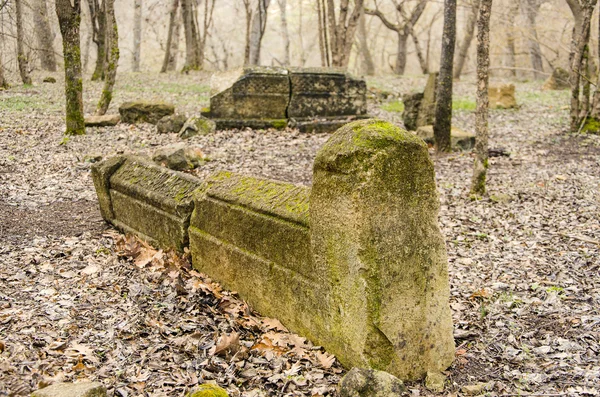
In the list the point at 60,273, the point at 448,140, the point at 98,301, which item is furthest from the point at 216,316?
the point at 448,140

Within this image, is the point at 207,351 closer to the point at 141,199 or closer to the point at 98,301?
the point at 98,301

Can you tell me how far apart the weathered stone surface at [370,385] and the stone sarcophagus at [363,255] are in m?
0.25

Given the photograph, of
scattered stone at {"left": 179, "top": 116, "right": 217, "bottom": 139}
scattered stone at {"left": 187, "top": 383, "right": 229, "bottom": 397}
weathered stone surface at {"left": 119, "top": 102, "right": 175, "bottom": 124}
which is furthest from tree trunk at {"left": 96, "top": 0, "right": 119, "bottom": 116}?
scattered stone at {"left": 187, "top": 383, "right": 229, "bottom": 397}

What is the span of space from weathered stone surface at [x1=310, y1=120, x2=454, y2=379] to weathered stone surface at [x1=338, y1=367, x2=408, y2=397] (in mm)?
247

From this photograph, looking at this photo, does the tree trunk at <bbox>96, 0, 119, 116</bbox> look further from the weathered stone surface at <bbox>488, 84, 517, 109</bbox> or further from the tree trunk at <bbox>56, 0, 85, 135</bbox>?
the weathered stone surface at <bbox>488, 84, 517, 109</bbox>

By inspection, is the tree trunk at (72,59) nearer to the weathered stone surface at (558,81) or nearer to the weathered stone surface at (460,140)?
the weathered stone surface at (460,140)

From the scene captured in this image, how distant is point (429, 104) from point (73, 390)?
10.9 metres

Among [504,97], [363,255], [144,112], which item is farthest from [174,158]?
[504,97]

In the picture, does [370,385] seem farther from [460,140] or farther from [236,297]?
[460,140]

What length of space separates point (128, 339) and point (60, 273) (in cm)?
162

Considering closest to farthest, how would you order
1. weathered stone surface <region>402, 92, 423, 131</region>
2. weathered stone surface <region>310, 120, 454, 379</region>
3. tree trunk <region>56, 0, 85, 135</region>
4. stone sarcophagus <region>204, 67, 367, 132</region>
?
weathered stone surface <region>310, 120, 454, 379</region>
tree trunk <region>56, 0, 85, 135</region>
stone sarcophagus <region>204, 67, 367, 132</region>
weathered stone surface <region>402, 92, 423, 131</region>

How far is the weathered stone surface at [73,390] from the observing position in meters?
2.98

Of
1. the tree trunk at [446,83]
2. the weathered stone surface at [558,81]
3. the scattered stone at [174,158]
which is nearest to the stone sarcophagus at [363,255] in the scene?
the scattered stone at [174,158]

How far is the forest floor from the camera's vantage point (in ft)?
12.4
